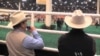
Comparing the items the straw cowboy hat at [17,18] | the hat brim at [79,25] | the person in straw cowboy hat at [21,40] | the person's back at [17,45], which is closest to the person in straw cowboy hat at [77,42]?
the hat brim at [79,25]

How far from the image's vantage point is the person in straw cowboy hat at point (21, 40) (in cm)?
382

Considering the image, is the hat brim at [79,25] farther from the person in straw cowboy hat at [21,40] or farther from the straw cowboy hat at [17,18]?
the straw cowboy hat at [17,18]

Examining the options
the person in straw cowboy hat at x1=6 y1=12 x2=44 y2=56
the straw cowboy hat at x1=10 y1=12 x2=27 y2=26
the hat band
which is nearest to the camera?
the hat band

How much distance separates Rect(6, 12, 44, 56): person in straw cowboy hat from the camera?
382cm

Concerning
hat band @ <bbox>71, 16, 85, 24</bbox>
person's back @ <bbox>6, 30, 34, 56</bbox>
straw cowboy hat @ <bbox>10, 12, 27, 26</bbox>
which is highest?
hat band @ <bbox>71, 16, 85, 24</bbox>

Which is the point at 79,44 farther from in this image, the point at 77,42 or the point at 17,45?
the point at 17,45

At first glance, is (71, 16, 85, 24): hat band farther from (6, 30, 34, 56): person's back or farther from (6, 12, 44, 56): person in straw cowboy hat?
(6, 30, 34, 56): person's back

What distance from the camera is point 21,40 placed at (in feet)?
12.7

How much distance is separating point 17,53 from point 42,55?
2.21 m

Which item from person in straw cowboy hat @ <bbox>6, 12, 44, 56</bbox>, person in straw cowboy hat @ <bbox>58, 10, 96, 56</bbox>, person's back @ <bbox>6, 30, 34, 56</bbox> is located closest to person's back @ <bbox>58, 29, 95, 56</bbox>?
person in straw cowboy hat @ <bbox>58, 10, 96, 56</bbox>

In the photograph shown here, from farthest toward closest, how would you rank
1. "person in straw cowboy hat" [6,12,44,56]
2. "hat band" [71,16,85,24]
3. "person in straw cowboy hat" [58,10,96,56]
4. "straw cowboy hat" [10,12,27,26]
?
"straw cowboy hat" [10,12,27,26]
"person in straw cowboy hat" [6,12,44,56]
"hat band" [71,16,85,24]
"person in straw cowboy hat" [58,10,96,56]

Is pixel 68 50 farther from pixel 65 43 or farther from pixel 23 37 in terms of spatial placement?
pixel 23 37

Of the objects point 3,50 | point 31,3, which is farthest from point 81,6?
point 3,50

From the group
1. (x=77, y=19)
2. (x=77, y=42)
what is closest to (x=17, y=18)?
(x=77, y=19)
